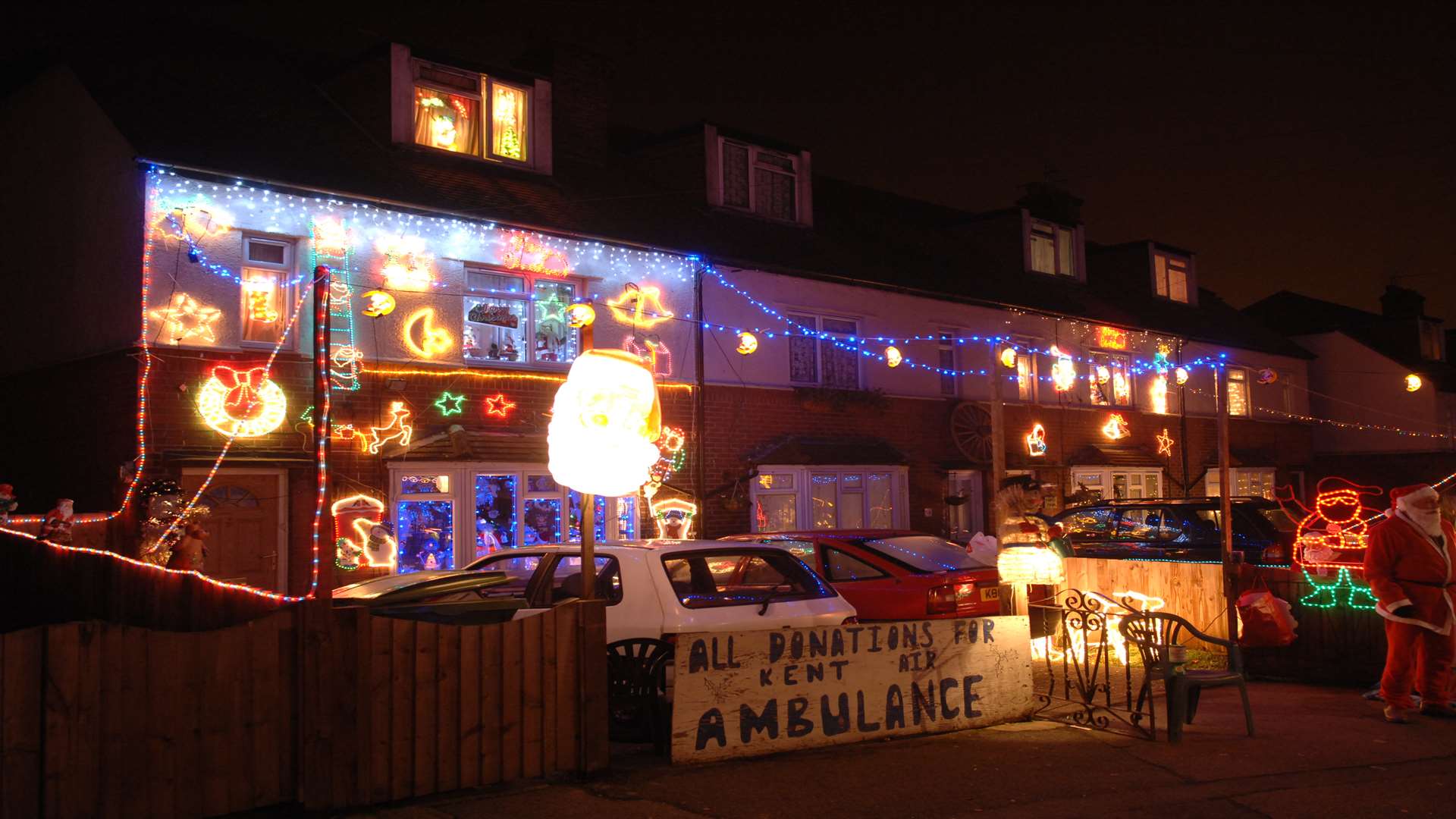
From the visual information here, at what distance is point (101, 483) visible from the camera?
1344 centimetres

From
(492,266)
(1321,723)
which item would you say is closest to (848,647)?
(1321,723)

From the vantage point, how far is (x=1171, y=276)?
31469mm

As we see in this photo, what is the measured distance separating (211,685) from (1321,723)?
25.4 ft

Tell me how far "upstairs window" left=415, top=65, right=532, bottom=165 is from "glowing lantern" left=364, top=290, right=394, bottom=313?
149 inches

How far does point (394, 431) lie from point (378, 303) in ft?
6.39

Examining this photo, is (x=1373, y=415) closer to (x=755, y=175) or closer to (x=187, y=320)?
(x=755, y=175)

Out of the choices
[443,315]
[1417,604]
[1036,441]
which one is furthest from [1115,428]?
[1417,604]

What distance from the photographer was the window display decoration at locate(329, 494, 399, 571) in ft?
47.0

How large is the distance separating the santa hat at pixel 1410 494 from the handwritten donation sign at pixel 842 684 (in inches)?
121

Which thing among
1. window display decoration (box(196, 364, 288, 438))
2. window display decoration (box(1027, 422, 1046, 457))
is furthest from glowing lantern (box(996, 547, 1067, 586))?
window display decoration (box(1027, 422, 1046, 457))

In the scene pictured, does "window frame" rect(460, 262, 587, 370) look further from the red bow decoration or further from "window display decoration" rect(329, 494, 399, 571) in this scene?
the red bow decoration

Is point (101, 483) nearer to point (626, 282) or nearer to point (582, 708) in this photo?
point (626, 282)

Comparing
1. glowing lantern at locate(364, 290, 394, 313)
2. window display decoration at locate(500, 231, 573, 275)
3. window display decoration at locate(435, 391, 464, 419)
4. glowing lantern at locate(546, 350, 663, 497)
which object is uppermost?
window display decoration at locate(500, 231, 573, 275)

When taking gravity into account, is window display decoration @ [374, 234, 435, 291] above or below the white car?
above
